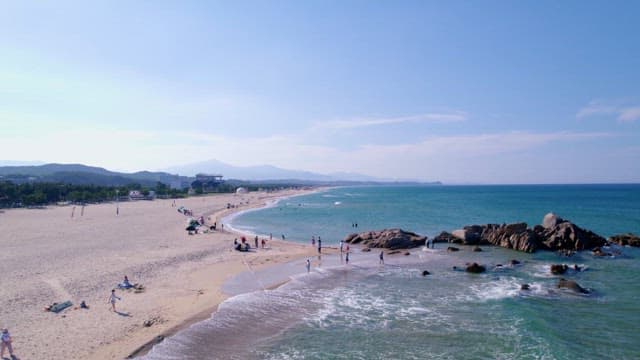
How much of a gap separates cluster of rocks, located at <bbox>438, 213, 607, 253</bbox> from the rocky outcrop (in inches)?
159

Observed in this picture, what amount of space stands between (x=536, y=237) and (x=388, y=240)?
13213mm

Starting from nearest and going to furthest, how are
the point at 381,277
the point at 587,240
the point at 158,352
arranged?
the point at 158,352, the point at 381,277, the point at 587,240

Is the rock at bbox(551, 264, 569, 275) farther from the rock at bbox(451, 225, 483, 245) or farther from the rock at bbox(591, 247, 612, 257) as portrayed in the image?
the rock at bbox(451, 225, 483, 245)

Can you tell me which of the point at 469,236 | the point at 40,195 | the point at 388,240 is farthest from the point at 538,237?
the point at 40,195

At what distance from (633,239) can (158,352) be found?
44273mm

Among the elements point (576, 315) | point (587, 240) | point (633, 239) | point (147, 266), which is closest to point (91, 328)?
point (147, 266)

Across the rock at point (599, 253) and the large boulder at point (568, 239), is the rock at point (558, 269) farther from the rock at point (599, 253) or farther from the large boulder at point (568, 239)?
the large boulder at point (568, 239)

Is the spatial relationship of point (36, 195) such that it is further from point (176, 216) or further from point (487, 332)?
point (487, 332)

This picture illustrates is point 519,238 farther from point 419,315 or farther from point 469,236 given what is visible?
point 419,315

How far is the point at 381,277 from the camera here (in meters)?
27.5

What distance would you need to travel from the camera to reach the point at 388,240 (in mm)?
39844

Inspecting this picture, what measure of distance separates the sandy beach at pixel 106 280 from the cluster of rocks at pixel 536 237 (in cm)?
1642

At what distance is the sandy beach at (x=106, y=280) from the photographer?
15.7 meters

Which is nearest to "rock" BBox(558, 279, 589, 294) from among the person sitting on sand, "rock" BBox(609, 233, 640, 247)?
"rock" BBox(609, 233, 640, 247)
